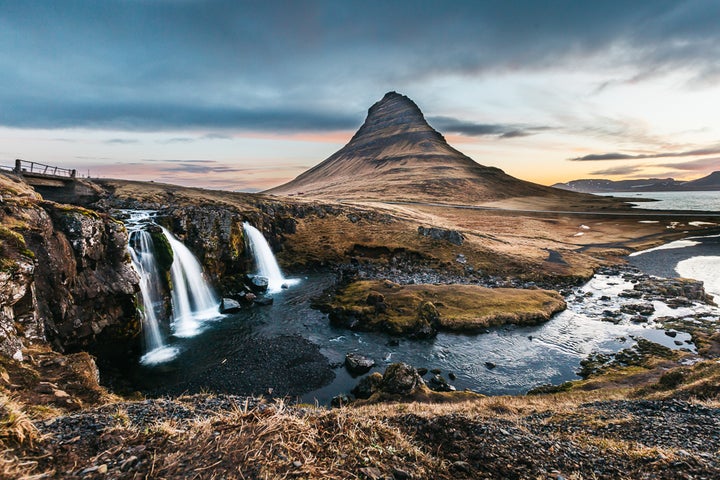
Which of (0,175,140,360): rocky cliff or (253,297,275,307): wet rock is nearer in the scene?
(0,175,140,360): rocky cliff

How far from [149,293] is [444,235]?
56638 millimetres

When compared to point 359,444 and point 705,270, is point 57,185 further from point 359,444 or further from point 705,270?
point 705,270

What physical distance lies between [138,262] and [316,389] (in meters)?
24.2

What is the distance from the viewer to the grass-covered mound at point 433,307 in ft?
116

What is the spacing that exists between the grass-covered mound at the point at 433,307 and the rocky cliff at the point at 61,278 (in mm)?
20878

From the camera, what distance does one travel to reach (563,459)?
970 centimetres

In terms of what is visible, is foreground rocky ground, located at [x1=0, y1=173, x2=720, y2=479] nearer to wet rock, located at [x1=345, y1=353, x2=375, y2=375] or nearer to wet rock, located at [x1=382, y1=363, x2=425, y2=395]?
wet rock, located at [x1=382, y1=363, x2=425, y2=395]

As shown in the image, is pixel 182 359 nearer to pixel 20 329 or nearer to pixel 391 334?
pixel 20 329

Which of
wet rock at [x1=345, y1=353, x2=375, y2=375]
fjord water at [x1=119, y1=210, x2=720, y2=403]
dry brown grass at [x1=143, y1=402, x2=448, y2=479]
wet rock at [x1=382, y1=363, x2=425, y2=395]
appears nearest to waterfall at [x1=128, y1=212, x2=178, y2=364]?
fjord water at [x1=119, y1=210, x2=720, y2=403]

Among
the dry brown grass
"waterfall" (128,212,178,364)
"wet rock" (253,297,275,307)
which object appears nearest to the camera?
the dry brown grass

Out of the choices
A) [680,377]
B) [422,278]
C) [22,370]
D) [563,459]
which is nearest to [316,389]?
[22,370]

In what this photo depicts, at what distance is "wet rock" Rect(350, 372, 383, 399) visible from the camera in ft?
75.4

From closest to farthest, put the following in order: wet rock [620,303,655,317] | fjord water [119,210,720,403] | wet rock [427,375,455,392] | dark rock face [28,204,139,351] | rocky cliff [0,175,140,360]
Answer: rocky cliff [0,175,140,360]
dark rock face [28,204,139,351]
wet rock [427,375,455,392]
fjord water [119,210,720,403]
wet rock [620,303,655,317]

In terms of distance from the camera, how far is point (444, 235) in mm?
72000
